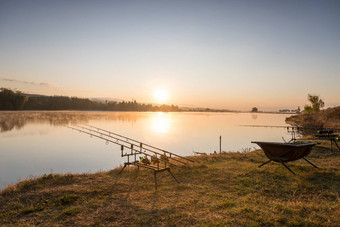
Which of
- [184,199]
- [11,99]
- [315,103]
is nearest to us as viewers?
[184,199]

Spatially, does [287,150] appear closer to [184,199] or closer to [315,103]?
[184,199]

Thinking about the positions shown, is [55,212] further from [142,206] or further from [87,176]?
[87,176]

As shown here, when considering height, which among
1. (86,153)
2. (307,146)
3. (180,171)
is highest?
(307,146)

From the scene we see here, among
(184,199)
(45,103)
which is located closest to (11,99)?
(45,103)

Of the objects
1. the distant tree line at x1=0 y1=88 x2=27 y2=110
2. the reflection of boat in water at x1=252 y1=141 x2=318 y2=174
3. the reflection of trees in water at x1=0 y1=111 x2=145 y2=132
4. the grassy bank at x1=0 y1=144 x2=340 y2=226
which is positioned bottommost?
the reflection of trees in water at x1=0 y1=111 x2=145 y2=132

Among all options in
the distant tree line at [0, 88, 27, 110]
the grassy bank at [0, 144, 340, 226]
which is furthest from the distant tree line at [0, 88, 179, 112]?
the grassy bank at [0, 144, 340, 226]

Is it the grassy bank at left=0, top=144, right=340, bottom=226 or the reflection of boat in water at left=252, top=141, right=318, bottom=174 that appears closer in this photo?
the grassy bank at left=0, top=144, right=340, bottom=226

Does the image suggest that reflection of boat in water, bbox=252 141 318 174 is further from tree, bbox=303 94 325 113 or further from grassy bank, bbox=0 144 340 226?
tree, bbox=303 94 325 113

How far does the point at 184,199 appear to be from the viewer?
6852 mm

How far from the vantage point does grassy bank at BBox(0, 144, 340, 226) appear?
5441 millimetres

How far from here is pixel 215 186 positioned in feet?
27.1

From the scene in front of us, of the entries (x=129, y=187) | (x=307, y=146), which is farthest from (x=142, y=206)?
(x=307, y=146)

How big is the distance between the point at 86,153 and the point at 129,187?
1757 centimetres

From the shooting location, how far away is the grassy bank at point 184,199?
544 centimetres
